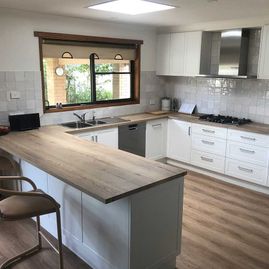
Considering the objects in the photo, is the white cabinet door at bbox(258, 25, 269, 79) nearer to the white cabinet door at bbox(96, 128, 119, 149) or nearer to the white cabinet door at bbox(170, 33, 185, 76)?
the white cabinet door at bbox(170, 33, 185, 76)

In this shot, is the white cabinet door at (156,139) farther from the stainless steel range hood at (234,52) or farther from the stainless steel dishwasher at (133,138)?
the stainless steel range hood at (234,52)

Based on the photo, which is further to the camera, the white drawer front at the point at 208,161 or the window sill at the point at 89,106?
the white drawer front at the point at 208,161

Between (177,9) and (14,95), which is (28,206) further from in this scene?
(177,9)

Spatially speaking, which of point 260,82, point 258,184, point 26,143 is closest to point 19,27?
point 26,143

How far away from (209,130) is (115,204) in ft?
8.67

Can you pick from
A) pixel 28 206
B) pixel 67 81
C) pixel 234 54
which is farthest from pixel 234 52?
pixel 28 206

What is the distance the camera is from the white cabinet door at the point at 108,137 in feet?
13.4

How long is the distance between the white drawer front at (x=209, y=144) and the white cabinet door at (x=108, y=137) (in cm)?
124

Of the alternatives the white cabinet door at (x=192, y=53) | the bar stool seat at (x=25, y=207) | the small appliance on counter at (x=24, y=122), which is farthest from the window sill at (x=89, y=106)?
the bar stool seat at (x=25, y=207)

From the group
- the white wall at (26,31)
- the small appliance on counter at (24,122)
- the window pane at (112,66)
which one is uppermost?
the white wall at (26,31)

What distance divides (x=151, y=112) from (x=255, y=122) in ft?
5.50

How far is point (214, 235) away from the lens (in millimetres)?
3043

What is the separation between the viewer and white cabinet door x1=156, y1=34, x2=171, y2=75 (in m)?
5.04

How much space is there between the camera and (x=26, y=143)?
3150mm
